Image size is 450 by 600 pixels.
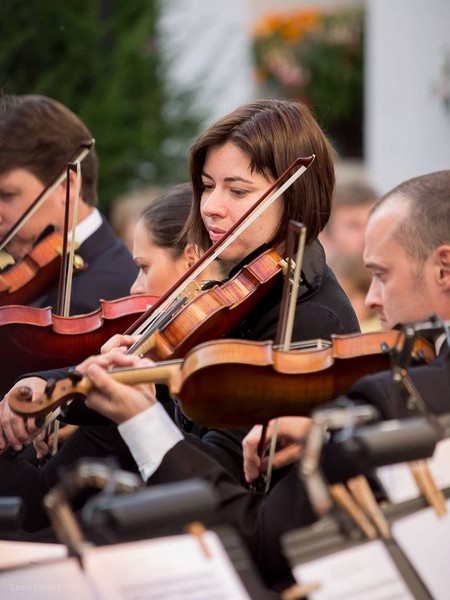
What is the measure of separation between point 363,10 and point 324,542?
789 cm

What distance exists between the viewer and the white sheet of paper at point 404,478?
1.89m

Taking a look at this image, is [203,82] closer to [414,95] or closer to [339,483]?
[414,95]

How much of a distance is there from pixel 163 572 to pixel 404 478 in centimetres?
49

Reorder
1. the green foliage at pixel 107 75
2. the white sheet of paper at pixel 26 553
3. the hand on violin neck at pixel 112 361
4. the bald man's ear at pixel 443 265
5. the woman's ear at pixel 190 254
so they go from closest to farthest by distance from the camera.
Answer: the white sheet of paper at pixel 26 553 < the hand on violin neck at pixel 112 361 < the bald man's ear at pixel 443 265 < the woman's ear at pixel 190 254 < the green foliage at pixel 107 75

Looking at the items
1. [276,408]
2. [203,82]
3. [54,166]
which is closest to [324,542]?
[276,408]

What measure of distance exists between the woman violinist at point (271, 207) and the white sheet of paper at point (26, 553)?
76 cm

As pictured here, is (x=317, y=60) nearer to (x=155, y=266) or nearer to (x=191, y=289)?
(x=155, y=266)

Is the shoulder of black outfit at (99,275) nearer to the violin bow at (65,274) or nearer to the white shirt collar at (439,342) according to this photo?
the violin bow at (65,274)

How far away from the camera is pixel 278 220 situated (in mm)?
2707

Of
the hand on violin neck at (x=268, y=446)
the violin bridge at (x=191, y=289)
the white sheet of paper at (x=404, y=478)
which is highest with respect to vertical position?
the violin bridge at (x=191, y=289)

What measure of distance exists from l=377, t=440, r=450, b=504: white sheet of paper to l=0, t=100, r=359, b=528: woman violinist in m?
0.70

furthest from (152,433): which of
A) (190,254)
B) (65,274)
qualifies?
(65,274)

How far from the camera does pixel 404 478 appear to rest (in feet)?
6.26

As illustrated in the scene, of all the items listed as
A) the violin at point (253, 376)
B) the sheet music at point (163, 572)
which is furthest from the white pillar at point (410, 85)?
the sheet music at point (163, 572)
